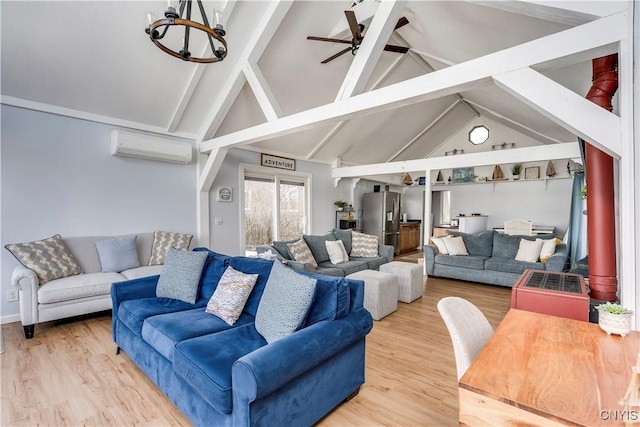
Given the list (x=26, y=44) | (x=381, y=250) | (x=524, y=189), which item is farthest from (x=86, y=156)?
(x=524, y=189)

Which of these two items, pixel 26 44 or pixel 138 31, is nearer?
pixel 26 44

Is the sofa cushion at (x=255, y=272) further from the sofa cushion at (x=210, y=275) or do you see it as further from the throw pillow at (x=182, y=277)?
the throw pillow at (x=182, y=277)

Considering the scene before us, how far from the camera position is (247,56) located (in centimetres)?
379

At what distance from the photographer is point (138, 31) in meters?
3.16

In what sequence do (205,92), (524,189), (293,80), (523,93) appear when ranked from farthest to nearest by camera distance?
(524,189), (293,80), (205,92), (523,93)

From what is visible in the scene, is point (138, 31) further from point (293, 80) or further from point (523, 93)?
point (523, 93)

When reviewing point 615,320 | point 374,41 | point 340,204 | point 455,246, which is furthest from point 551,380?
point 340,204

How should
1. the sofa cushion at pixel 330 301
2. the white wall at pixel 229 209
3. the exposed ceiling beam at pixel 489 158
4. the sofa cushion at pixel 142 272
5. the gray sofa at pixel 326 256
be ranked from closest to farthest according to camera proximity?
the sofa cushion at pixel 330 301, the sofa cushion at pixel 142 272, the gray sofa at pixel 326 256, the exposed ceiling beam at pixel 489 158, the white wall at pixel 229 209

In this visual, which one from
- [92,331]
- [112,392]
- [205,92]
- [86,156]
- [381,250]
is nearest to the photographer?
[112,392]

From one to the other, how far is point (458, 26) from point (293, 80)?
2.30 m

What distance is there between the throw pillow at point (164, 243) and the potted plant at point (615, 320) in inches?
163

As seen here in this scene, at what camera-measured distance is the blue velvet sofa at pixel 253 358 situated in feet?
4.62

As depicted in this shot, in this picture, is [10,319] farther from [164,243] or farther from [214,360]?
[214,360]

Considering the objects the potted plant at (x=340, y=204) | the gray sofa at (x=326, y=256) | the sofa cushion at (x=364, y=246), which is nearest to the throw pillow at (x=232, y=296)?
the gray sofa at (x=326, y=256)
